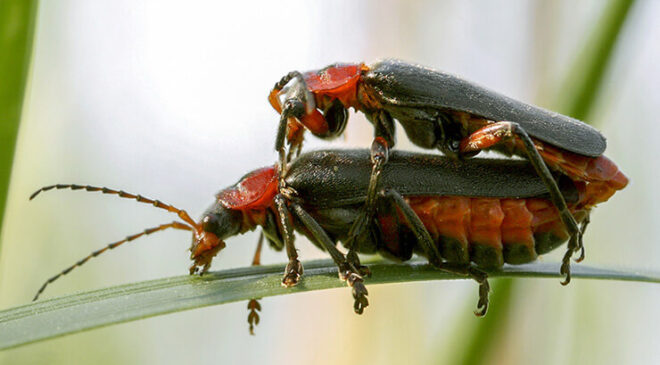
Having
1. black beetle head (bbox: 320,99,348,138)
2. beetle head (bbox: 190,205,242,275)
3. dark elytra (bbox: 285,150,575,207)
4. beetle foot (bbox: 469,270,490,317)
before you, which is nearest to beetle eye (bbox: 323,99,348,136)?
black beetle head (bbox: 320,99,348,138)

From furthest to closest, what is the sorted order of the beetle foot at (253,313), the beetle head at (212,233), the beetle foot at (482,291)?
1. the beetle foot at (253,313)
2. the beetle head at (212,233)
3. the beetle foot at (482,291)

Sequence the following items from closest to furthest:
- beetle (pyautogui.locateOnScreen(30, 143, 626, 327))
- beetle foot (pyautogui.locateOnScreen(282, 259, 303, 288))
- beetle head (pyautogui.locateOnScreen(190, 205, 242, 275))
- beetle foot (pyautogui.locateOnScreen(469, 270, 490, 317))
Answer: beetle foot (pyautogui.locateOnScreen(282, 259, 303, 288)) < beetle foot (pyautogui.locateOnScreen(469, 270, 490, 317)) < beetle (pyautogui.locateOnScreen(30, 143, 626, 327)) < beetle head (pyautogui.locateOnScreen(190, 205, 242, 275))

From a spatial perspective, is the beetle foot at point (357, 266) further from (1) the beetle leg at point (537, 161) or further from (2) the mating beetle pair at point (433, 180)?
(1) the beetle leg at point (537, 161)

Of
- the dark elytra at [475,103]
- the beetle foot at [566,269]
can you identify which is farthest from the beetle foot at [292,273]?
the beetle foot at [566,269]

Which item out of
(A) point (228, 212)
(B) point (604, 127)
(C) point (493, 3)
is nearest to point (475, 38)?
(C) point (493, 3)

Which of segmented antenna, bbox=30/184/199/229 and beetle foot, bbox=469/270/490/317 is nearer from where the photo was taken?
beetle foot, bbox=469/270/490/317

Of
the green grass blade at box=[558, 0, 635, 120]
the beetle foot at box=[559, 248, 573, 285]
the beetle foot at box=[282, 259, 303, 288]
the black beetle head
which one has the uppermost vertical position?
the green grass blade at box=[558, 0, 635, 120]

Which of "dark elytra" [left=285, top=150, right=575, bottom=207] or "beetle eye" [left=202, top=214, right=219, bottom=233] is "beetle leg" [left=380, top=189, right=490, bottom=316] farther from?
"beetle eye" [left=202, top=214, right=219, bottom=233]

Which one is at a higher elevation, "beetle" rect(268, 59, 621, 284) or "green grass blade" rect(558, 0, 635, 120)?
"green grass blade" rect(558, 0, 635, 120)
